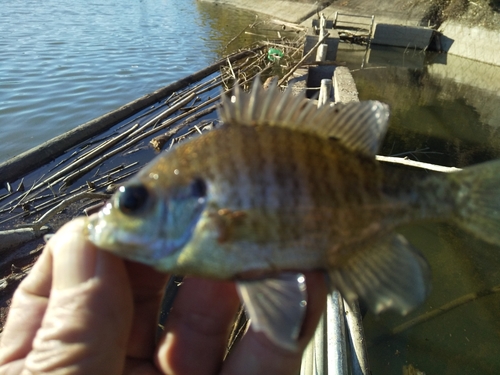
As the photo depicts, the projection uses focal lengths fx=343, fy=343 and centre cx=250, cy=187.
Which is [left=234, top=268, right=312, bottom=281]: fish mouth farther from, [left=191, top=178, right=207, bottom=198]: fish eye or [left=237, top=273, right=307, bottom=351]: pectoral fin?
[left=191, top=178, right=207, bottom=198]: fish eye

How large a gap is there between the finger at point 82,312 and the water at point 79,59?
8331 mm

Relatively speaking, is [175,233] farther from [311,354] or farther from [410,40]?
[410,40]

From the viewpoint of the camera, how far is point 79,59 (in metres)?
14.7

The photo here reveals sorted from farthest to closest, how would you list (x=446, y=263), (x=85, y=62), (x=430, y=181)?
(x=85, y=62), (x=446, y=263), (x=430, y=181)

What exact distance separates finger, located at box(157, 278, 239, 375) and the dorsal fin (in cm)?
96

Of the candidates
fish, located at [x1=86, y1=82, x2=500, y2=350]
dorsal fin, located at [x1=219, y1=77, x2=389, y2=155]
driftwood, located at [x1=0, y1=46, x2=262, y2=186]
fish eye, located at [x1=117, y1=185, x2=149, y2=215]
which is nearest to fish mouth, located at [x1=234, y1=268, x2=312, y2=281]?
fish, located at [x1=86, y1=82, x2=500, y2=350]

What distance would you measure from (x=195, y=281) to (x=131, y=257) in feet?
1.91

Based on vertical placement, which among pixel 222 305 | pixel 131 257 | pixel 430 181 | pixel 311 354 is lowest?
pixel 311 354

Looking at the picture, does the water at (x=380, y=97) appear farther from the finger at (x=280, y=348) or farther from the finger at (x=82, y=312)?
the finger at (x=82, y=312)

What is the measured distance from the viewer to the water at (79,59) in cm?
1002

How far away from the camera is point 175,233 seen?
1.39 m

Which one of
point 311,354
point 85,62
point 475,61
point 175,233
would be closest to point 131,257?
point 175,233

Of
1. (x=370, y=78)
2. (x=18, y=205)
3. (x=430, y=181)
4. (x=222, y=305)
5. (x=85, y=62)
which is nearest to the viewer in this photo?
(x=430, y=181)

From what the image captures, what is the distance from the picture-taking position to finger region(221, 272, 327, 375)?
5.37 ft
